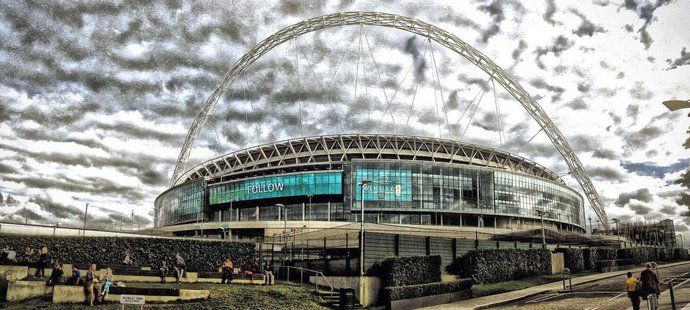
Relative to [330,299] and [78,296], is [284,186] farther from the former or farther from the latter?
[78,296]

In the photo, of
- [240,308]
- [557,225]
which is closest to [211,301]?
[240,308]

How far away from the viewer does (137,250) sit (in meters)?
35.7

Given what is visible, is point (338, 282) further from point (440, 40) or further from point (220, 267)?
point (440, 40)

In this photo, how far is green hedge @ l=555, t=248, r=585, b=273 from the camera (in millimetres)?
52438

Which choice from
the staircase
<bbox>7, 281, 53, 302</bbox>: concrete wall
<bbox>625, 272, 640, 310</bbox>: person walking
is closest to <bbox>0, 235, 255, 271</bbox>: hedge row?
<bbox>7, 281, 53, 302</bbox>: concrete wall

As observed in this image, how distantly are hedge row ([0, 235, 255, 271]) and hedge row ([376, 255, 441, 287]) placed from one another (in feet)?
34.3

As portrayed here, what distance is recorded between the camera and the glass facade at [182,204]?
4606 inches

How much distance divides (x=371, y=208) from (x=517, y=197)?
33.2m

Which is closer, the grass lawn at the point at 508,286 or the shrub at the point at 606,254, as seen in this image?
the grass lawn at the point at 508,286

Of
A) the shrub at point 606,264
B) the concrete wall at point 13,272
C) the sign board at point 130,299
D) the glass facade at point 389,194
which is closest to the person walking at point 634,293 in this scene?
the sign board at point 130,299

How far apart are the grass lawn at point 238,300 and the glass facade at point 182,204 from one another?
8743cm

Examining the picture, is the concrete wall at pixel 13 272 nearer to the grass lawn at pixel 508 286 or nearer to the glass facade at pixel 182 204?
the grass lawn at pixel 508 286

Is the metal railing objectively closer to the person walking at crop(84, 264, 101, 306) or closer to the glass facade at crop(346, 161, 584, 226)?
the person walking at crop(84, 264, 101, 306)

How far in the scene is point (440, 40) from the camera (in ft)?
384
